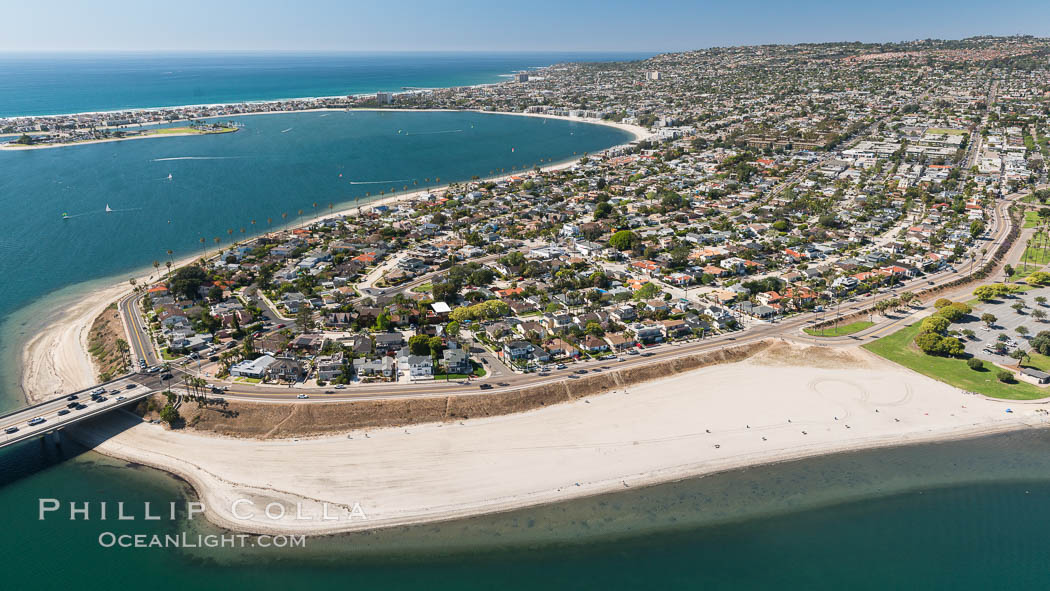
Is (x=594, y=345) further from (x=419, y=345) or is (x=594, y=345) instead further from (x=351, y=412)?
(x=351, y=412)

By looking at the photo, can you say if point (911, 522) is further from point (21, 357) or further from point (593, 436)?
point (21, 357)

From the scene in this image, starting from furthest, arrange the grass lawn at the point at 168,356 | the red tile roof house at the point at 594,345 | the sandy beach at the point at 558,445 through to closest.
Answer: the red tile roof house at the point at 594,345, the grass lawn at the point at 168,356, the sandy beach at the point at 558,445

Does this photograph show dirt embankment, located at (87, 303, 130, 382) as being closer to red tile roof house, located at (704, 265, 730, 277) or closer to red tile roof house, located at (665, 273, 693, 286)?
red tile roof house, located at (665, 273, 693, 286)

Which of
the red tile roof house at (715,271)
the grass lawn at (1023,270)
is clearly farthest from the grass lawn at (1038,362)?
the red tile roof house at (715,271)

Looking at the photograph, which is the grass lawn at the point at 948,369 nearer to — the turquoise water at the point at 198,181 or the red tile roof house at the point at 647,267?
the red tile roof house at the point at 647,267

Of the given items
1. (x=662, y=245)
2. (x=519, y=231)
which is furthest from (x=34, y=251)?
(x=662, y=245)

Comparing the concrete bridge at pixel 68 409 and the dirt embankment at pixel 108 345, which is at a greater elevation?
the dirt embankment at pixel 108 345

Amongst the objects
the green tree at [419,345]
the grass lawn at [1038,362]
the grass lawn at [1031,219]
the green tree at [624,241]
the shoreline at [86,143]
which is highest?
the shoreline at [86,143]
